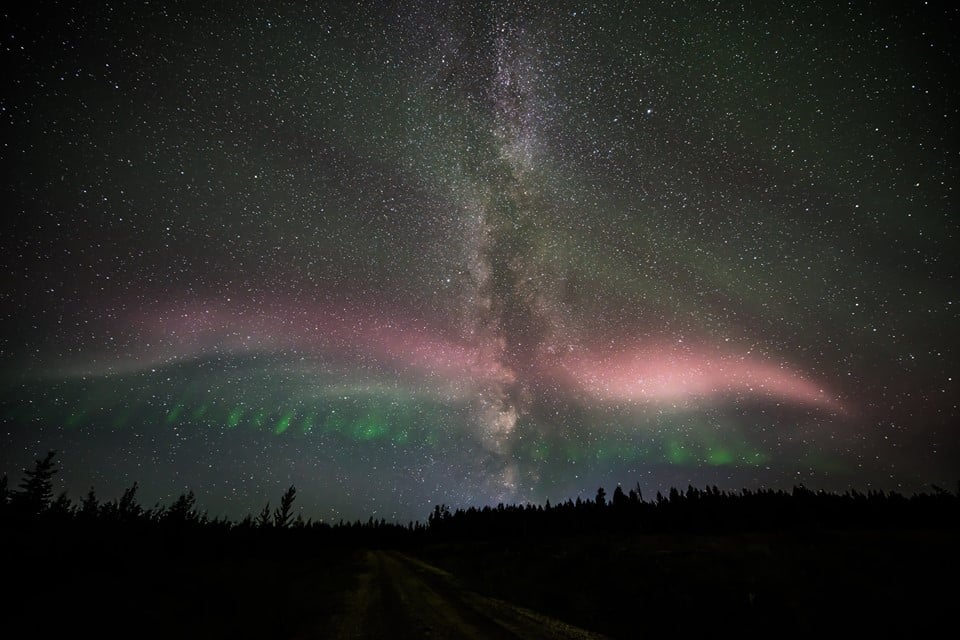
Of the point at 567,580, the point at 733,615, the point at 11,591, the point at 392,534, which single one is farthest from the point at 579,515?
the point at 11,591

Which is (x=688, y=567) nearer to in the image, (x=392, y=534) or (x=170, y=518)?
(x=170, y=518)

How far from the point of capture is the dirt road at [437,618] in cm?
1123

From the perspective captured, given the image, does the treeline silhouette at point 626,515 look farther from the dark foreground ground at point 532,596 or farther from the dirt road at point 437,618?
the dirt road at point 437,618

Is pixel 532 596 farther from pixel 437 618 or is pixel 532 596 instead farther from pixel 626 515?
pixel 626 515

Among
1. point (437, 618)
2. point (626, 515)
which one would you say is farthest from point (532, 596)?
point (626, 515)

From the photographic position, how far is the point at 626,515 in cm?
7819

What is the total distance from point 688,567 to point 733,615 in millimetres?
6442

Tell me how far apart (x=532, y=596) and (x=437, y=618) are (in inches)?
416

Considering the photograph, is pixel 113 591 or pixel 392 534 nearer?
pixel 113 591

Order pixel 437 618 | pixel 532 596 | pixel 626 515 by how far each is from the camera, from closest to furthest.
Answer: pixel 437 618, pixel 532 596, pixel 626 515

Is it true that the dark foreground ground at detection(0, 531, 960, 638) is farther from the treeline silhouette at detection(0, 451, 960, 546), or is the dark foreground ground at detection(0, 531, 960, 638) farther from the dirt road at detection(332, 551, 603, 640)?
the treeline silhouette at detection(0, 451, 960, 546)

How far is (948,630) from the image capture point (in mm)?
15516

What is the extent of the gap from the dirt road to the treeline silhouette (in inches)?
1632

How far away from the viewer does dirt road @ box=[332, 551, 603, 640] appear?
11.2m
